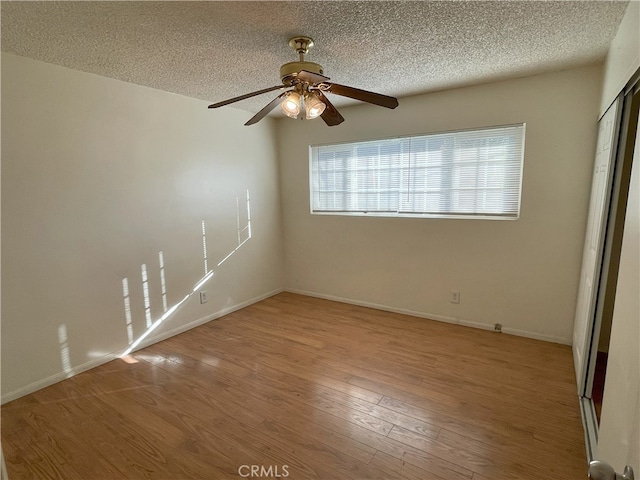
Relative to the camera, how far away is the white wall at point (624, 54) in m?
1.51

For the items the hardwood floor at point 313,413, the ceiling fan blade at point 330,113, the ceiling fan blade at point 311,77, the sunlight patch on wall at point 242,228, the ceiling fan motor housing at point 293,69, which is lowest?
the hardwood floor at point 313,413

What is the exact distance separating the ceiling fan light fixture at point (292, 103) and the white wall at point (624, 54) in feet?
5.41

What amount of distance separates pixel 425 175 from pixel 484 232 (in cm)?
84

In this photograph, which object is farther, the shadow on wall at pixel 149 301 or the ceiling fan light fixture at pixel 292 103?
the shadow on wall at pixel 149 301

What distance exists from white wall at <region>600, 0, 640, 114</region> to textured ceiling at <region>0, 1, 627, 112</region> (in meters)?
0.07

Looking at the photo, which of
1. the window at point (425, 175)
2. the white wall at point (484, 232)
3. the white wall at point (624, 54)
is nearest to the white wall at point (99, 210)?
the window at point (425, 175)

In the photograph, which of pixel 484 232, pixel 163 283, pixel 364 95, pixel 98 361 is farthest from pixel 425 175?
pixel 98 361

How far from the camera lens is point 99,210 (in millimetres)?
2660

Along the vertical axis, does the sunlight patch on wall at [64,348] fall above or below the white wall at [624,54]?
→ below

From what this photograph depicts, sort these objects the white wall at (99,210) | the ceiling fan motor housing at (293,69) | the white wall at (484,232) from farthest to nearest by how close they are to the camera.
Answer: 1. the white wall at (484,232)
2. the white wall at (99,210)
3. the ceiling fan motor housing at (293,69)

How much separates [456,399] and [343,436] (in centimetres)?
85

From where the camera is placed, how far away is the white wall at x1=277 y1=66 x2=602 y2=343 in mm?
2762

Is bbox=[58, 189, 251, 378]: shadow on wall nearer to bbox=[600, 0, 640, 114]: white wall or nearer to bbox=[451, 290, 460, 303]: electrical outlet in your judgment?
bbox=[451, 290, 460, 303]: electrical outlet

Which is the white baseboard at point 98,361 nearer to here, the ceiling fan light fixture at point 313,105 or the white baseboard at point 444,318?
the white baseboard at point 444,318
